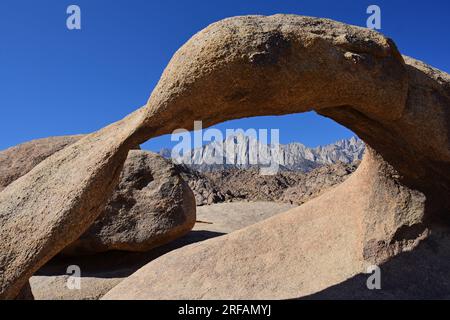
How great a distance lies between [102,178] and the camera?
345 centimetres

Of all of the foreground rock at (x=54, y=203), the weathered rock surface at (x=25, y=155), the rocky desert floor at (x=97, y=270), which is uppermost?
the weathered rock surface at (x=25, y=155)

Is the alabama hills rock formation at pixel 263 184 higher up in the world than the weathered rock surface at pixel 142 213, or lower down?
higher up

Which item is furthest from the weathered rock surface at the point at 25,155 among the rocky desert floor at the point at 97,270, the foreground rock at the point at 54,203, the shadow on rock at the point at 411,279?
the shadow on rock at the point at 411,279

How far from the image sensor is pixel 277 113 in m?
3.86

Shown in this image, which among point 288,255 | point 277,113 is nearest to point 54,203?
point 277,113

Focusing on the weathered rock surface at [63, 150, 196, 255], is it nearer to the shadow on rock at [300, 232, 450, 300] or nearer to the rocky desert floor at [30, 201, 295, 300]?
the rocky desert floor at [30, 201, 295, 300]

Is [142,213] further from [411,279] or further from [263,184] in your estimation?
[263,184]

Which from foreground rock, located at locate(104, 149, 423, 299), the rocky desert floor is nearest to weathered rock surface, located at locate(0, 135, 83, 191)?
the rocky desert floor

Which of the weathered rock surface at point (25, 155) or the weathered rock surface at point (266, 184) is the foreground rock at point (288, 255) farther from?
the weathered rock surface at point (266, 184)

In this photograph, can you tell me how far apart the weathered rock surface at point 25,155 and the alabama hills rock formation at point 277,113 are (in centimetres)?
364

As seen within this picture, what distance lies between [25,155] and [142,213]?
2.51m

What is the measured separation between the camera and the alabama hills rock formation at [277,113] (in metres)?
3.32

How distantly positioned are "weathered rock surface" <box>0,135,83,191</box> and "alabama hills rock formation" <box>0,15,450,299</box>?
3.64m
